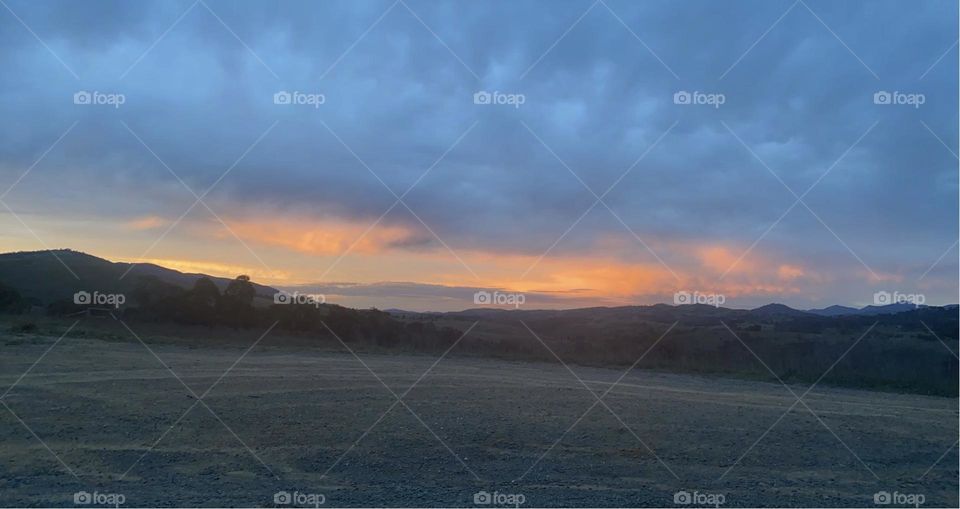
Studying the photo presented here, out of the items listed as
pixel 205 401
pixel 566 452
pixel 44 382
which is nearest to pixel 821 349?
pixel 566 452

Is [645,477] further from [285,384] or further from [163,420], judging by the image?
[285,384]

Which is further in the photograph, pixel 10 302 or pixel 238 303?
pixel 238 303

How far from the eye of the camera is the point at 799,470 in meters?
10.3

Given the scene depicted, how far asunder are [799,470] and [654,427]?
255 centimetres
